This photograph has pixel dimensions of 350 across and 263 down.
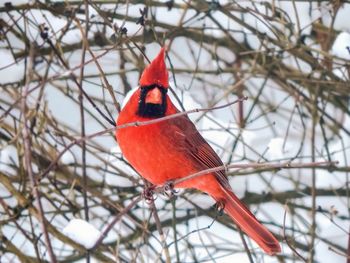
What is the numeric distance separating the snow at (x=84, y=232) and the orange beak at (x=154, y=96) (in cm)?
75

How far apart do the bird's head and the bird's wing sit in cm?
26

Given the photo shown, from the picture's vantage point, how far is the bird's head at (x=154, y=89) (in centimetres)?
282

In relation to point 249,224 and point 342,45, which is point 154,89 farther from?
point 342,45

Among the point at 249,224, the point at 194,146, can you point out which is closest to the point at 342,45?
the point at 194,146

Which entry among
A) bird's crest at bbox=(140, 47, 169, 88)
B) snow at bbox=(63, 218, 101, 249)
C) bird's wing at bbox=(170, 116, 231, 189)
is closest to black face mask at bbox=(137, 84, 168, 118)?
bird's crest at bbox=(140, 47, 169, 88)

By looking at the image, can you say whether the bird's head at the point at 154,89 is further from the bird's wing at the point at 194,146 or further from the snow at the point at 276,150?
the snow at the point at 276,150

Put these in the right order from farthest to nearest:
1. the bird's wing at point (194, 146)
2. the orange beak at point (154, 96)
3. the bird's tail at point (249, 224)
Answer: the bird's wing at point (194, 146), the bird's tail at point (249, 224), the orange beak at point (154, 96)

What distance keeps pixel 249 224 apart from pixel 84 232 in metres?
0.73

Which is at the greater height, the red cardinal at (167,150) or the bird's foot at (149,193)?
the red cardinal at (167,150)

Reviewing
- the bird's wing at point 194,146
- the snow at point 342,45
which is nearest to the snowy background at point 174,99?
the snow at point 342,45

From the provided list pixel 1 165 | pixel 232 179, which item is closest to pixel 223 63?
pixel 232 179

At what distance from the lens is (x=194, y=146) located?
3.49m

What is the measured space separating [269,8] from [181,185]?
1.63 m

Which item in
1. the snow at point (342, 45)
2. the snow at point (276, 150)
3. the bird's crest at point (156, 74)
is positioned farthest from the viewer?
the snow at point (276, 150)
